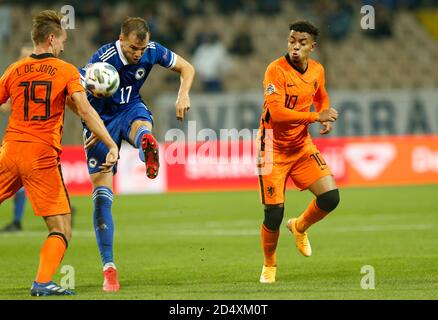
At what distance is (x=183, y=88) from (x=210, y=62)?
17.0 meters

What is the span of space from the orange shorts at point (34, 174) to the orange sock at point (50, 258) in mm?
231

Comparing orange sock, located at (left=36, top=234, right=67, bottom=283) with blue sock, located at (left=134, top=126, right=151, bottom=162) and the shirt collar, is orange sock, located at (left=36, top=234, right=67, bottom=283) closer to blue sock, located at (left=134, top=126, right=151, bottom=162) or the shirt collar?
blue sock, located at (left=134, top=126, right=151, bottom=162)

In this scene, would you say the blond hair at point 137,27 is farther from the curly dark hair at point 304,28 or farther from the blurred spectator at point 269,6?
the blurred spectator at point 269,6

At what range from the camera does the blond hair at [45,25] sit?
27.0 feet

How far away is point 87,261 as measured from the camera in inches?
473

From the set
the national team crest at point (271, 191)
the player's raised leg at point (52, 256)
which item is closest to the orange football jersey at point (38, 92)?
the player's raised leg at point (52, 256)

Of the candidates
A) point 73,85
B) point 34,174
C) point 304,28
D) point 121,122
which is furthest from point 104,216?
point 304,28

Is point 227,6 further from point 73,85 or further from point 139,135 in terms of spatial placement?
point 73,85

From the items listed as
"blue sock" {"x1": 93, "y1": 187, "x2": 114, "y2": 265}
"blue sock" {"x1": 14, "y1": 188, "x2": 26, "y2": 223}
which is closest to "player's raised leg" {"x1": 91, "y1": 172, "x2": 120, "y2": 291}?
"blue sock" {"x1": 93, "y1": 187, "x2": 114, "y2": 265}

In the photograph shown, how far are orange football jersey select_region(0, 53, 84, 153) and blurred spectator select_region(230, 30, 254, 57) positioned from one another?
65.2 ft

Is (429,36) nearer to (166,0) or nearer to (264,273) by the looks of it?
(166,0)

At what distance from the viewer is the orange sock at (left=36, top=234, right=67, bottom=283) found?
8305 mm

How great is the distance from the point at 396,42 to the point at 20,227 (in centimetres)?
1592

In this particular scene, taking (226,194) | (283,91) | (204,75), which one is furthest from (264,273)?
(204,75)
